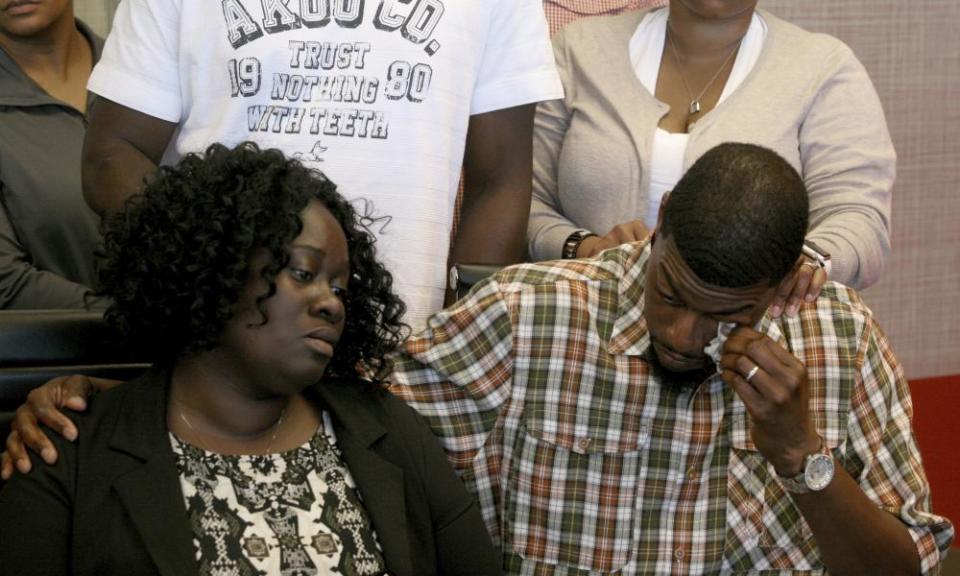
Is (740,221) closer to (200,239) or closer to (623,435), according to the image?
(623,435)

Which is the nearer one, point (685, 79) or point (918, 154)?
point (685, 79)

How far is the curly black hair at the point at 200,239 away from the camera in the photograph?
5.58 ft

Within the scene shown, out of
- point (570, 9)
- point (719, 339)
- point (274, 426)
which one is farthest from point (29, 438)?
point (570, 9)

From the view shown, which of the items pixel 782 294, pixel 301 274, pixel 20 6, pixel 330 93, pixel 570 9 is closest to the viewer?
pixel 301 274

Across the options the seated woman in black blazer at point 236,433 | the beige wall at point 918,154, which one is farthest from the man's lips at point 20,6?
the beige wall at point 918,154

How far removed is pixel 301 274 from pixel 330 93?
0.55 m

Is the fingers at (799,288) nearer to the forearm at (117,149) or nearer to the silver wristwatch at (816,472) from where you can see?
the silver wristwatch at (816,472)

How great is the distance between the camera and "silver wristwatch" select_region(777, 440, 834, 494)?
1.81 m

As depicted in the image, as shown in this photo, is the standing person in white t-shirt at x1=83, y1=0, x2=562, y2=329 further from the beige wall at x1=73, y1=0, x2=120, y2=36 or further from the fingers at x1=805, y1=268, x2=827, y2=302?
the beige wall at x1=73, y1=0, x2=120, y2=36

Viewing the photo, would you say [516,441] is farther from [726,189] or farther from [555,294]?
[726,189]

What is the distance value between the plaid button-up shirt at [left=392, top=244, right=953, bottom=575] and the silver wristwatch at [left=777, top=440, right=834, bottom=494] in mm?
149

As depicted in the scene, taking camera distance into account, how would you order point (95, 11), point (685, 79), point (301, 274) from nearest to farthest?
point (301, 274) < point (685, 79) < point (95, 11)

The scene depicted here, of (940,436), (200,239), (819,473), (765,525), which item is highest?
(200,239)

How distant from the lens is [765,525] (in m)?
1.98
